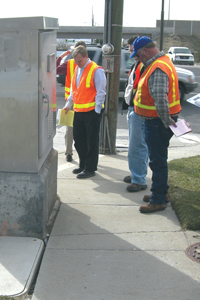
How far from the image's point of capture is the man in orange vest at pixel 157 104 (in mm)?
4047

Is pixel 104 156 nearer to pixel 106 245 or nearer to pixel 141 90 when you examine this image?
pixel 141 90

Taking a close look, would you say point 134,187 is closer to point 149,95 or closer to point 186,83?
point 149,95

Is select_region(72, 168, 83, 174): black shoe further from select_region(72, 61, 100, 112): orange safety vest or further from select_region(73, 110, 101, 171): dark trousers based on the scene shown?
select_region(72, 61, 100, 112): orange safety vest

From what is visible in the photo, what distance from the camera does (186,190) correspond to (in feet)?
16.5

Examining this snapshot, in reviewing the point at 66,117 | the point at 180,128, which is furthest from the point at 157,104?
the point at 66,117

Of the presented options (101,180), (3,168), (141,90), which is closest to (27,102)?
(3,168)

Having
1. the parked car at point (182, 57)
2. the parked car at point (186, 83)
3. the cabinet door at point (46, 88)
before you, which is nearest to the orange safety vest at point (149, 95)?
the cabinet door at point (46, 88)

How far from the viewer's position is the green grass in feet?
13.4

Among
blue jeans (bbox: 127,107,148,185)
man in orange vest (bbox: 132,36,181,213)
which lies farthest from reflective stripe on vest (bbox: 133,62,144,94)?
man in orange vest (bbox: 132,36,181,213)

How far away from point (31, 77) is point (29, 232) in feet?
4.71

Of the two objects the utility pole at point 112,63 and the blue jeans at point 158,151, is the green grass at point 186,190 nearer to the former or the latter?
the blue jeans at point 158,151

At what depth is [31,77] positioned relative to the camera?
11.1 feet

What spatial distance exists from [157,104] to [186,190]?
1.48 meters

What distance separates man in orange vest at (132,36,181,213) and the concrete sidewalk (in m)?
0.36
